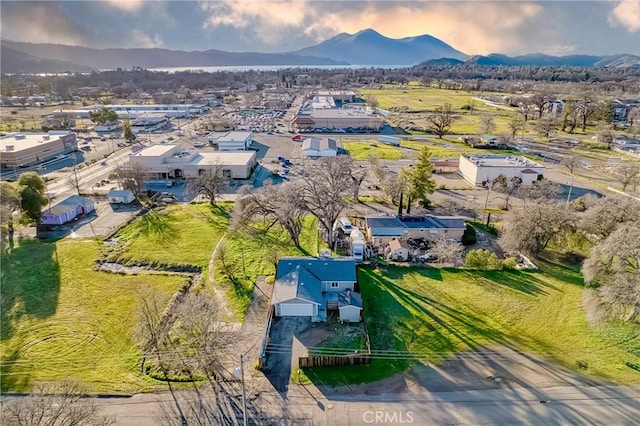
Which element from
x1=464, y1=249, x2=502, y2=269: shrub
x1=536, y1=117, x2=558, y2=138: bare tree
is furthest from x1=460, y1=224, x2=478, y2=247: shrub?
x1=536, y1=117, x2=558, y2=138: bare tree

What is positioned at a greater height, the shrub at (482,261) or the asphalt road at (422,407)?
the shrub at (482,261)

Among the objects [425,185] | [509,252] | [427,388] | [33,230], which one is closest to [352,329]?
[427,388]

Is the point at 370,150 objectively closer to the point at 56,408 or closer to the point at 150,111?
the point at 56,408

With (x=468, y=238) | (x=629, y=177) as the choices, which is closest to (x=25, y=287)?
(x=468, y=238)

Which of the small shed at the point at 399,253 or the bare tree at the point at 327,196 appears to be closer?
the small shed at the point at 399,253

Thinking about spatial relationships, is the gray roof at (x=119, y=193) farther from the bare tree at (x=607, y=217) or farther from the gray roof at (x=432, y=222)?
the bare tree at (x=607, y=217)

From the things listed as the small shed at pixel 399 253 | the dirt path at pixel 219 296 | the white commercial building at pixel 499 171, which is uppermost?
the white commercial building at pixel 499 171

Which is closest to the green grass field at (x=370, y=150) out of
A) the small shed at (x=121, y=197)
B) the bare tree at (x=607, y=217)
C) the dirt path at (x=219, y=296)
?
the bare tree at (x=607, y=217)

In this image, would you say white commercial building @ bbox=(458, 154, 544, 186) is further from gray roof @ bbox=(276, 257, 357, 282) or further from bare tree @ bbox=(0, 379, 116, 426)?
bare tree @ bbox=(0, 379, 116, 426)
